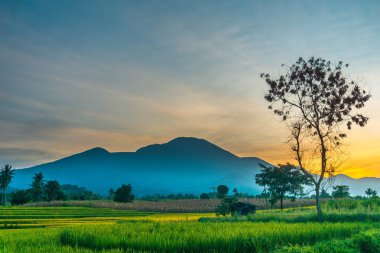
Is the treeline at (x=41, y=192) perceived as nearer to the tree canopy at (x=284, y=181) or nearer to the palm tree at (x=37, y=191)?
the palm tree at (x=37, y=191)

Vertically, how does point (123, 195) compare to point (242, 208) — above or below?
above

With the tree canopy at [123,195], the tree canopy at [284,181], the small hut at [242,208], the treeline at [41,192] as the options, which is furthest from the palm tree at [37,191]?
the small hut at [242,208]

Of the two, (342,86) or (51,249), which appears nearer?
(51,249)

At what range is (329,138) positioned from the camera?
3028 cm

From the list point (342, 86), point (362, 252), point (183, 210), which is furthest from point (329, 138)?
point (183, 210)

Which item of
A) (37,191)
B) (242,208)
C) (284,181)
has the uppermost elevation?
(284,181)

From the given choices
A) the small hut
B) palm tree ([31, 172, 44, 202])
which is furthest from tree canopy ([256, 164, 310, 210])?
palm tree ([31, 172, 44, 202])

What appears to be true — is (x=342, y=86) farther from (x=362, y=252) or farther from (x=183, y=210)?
(x=183, y=210)

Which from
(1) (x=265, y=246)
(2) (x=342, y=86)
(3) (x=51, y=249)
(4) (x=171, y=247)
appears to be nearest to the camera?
(3) (x=51, y=249)

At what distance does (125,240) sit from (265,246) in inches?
198

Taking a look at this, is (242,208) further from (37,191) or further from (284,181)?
(37,191)

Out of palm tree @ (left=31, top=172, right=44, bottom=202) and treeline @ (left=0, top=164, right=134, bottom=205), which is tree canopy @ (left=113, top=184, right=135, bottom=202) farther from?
palm tree @ (left=31, top=172, right=44, bottom=202)

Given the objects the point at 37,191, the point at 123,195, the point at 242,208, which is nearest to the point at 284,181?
the point at 242,208

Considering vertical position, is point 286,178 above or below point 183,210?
above
